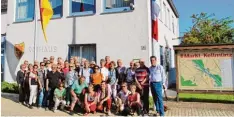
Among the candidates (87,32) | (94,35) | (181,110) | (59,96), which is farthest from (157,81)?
(87,32)

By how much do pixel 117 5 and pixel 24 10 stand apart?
5.96 metres

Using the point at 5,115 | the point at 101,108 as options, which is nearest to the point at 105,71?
the point at 101,108

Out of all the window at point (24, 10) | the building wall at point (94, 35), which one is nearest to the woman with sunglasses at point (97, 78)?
the building wall at point (94, 35)

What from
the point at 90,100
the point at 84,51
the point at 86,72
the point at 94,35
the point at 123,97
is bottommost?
the point at 90,100

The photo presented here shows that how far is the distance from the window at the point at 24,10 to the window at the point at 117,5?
4587 millimetres

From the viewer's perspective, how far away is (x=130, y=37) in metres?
13.3

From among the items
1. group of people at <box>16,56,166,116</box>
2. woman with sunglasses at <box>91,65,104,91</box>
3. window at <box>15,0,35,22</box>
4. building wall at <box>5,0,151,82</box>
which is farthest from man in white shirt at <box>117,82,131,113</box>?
window at <box>15,0,35,22</box>

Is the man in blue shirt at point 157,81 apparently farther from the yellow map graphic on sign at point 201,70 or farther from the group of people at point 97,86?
the yellow map graphic on sign at point 201,70

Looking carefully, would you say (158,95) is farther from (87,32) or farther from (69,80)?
(87,32)

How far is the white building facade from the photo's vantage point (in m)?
13.2

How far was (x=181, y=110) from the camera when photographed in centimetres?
1016

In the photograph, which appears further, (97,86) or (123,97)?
(97,86)

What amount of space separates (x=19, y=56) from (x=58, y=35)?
111 inches

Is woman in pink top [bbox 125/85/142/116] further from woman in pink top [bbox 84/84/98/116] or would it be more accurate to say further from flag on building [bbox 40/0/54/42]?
flag on building [bbox 40/0/54/42]
